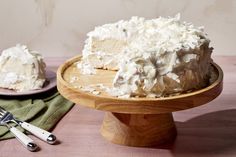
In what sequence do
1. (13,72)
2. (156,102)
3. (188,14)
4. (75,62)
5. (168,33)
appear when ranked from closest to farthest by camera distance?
(156,102), (168,33), (75,62), (13,72), (188,14)

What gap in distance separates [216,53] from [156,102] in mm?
731

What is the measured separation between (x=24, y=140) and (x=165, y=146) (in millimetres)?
256

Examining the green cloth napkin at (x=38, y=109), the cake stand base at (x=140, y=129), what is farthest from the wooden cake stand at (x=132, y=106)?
the green cloth napkin at (x=38, y=109)

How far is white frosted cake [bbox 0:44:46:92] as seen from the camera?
3.37ft

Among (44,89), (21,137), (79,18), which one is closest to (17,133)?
(21,137)

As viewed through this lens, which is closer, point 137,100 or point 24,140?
point 137,100

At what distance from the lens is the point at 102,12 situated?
1.36m

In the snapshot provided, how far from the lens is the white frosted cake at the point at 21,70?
1.03 m

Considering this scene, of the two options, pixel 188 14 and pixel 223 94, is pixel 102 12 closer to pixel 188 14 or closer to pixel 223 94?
pixel 188 14

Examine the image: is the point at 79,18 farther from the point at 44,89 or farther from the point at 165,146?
the point at 165,146

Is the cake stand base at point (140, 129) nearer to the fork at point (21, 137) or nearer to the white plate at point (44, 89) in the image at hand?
the fork at point (21, 137)

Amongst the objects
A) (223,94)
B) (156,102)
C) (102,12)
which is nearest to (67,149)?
(156,102)

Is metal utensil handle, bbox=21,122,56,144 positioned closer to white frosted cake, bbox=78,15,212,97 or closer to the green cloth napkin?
the green cloth napkin

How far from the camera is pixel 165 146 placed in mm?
818
